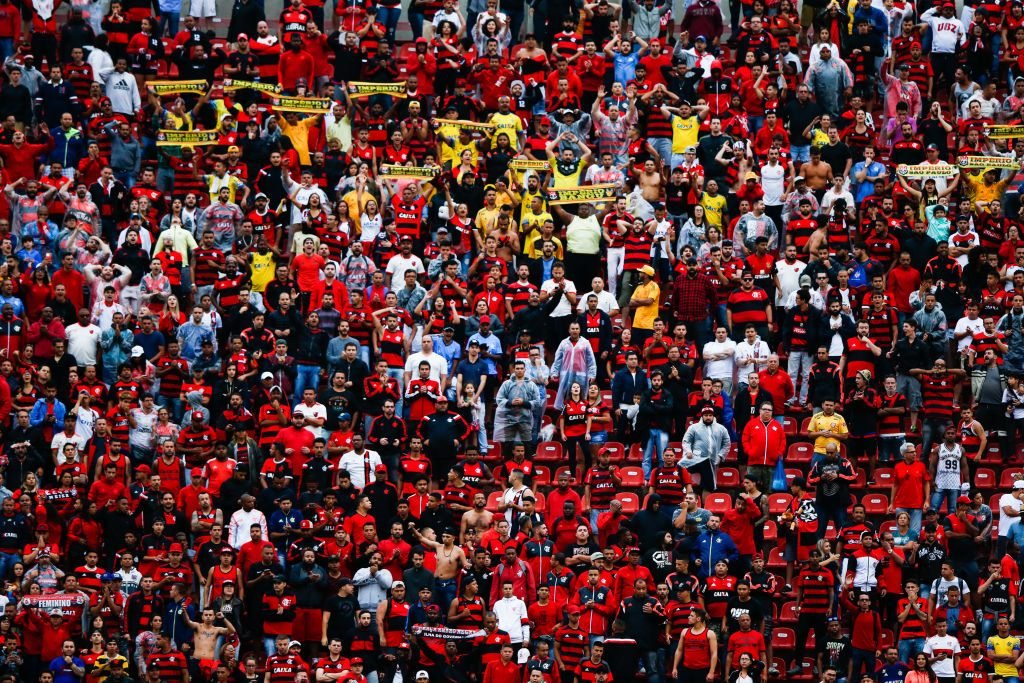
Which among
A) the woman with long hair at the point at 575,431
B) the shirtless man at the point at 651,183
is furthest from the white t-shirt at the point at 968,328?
the woman with long hair at the point at 575,431

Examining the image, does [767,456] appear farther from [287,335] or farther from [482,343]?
[287,335]

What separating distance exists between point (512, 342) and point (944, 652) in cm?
683

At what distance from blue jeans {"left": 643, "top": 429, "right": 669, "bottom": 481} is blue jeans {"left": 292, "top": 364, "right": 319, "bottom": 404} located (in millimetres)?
4152

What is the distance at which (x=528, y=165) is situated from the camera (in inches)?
1289

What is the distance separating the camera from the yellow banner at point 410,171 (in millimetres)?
32188

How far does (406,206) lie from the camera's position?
1252 inches

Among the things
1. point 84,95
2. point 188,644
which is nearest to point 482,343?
point 188,644

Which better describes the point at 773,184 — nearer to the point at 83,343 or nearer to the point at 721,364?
the point at 721,364

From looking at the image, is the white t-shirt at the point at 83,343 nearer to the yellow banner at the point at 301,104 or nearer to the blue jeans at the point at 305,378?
the blue jeans at the point at 305,378

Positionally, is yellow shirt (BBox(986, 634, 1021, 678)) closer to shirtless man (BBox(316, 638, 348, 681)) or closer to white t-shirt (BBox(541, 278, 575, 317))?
white t-shirt (BBox(541, 278, 575, 317))

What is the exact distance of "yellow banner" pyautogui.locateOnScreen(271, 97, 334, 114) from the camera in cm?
3350

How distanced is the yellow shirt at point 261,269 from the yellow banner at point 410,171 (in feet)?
7.38

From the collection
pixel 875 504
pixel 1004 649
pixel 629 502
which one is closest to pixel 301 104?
pixel 629 502

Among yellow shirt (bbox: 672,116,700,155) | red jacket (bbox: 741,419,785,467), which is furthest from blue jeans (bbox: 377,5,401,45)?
red jacket (bbox: 741,419,785,467)
